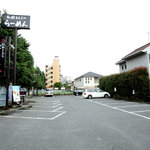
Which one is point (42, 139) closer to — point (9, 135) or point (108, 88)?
point (9, 135)

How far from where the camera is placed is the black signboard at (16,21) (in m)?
11.4

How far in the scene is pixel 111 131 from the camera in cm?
459

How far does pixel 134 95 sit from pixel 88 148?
14.7 metres

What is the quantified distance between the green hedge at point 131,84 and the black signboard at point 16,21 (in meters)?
13.0

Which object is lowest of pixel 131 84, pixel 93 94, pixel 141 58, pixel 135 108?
pixel 135 108

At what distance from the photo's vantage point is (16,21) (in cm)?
1179

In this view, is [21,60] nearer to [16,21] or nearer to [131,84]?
[16,21]

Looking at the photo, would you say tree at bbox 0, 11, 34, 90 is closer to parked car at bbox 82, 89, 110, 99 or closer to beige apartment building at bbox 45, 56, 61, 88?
parked car at bbox 82, 89, 110, 99

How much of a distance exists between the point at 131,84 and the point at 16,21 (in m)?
14.6

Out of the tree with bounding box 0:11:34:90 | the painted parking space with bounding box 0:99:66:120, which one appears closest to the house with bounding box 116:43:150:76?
the painted parking space with bounding box 0:99:66:120

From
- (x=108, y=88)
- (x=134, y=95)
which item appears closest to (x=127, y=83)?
(x=134, y=95)

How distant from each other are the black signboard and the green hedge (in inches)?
514

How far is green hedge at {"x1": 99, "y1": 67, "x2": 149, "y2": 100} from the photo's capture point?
1462cm

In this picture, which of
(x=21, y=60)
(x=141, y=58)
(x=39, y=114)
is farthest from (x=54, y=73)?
(x=39, y=114)
